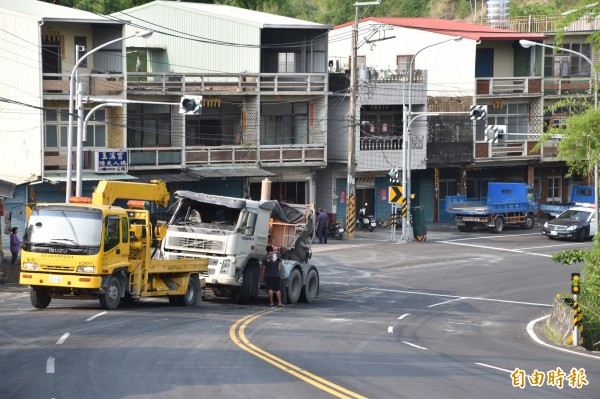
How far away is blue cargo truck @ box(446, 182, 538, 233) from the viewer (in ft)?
180

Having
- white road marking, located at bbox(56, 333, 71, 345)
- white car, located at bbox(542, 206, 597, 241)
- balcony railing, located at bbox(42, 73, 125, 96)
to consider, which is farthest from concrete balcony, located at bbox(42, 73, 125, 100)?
white road marking, located at bbox(56, 333, 71, 345)

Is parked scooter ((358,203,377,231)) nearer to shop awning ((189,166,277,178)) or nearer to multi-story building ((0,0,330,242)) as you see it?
multi-story building ((0,0,330,242))

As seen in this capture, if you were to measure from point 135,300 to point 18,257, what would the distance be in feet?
33.9

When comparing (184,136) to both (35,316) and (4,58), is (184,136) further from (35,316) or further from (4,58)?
(35,316)

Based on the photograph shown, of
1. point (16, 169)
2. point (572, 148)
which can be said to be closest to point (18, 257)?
point (16, 169)

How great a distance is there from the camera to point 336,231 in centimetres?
5131

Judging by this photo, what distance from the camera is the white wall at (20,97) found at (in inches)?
1697

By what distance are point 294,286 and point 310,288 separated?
1.03 metres

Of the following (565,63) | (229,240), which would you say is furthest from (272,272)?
(565,63)

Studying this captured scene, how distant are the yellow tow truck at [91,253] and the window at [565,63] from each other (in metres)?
43.8

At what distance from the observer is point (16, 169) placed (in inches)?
1746

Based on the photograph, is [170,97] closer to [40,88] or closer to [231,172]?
[231,172]

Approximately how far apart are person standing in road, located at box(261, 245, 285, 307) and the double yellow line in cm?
520

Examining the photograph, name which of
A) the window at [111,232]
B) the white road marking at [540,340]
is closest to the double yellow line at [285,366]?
the window at [111,232]
